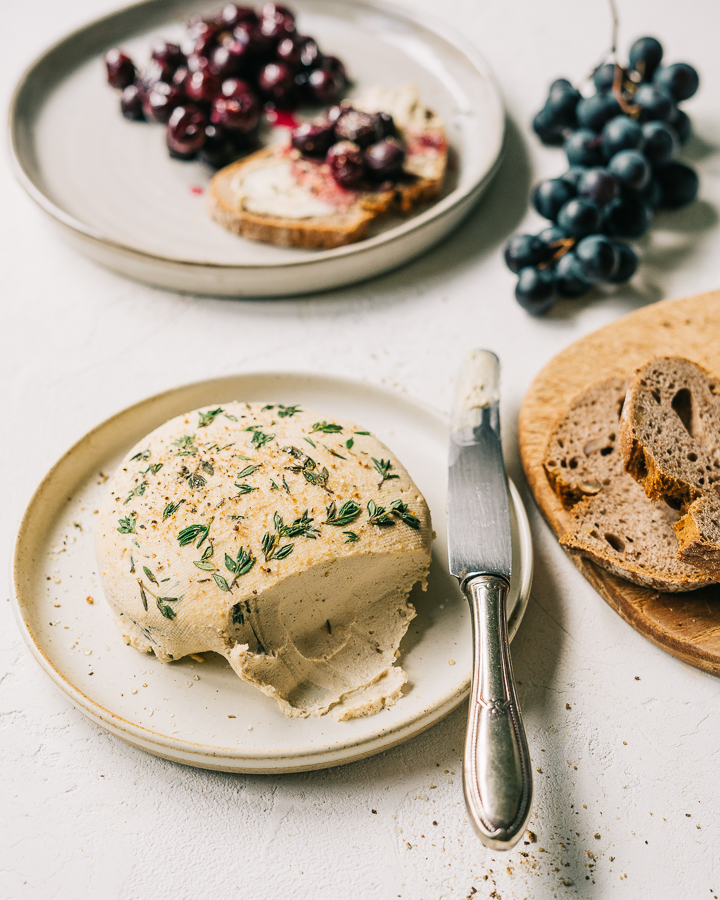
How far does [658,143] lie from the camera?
2.37 m

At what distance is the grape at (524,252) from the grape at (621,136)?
1.44 ft

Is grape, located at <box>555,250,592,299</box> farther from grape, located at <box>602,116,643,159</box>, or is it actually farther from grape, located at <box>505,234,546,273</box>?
grape, located at <box>602,116,643,159</box>

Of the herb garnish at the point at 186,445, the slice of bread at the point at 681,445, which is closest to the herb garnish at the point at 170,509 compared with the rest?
the herb garnish at the point at 186,445

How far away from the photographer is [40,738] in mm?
1421

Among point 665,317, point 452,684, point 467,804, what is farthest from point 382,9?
point 467,804

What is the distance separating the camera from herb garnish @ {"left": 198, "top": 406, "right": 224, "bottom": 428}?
1.61 metres

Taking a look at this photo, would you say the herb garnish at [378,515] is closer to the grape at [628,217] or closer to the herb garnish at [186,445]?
the herb garnish at [186,445]

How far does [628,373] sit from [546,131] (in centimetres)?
133

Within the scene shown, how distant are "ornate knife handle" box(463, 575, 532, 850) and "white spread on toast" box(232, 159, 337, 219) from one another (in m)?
1.54

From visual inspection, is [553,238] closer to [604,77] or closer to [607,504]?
[604,77]

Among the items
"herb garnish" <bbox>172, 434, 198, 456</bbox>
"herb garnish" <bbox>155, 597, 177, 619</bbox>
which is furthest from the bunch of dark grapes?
"herb garnish" <bbox>155, 597, 177, 619</bbox>

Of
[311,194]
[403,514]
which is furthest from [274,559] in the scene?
[311,194]

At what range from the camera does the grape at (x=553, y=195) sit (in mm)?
2254

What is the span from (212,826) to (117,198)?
6.72 ft
